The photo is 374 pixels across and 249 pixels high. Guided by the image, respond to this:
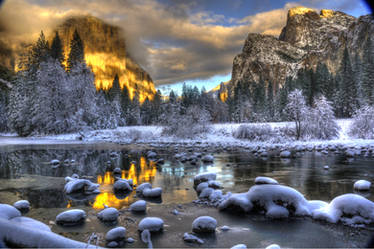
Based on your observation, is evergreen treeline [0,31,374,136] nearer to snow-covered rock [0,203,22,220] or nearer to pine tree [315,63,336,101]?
pine tree [315,63,336,101]

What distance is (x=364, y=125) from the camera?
1137 inches

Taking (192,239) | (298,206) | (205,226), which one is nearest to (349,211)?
(298,206)

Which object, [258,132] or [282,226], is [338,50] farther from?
[282,226]

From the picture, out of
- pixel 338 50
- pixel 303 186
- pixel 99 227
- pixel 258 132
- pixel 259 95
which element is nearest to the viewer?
pixel 99 227

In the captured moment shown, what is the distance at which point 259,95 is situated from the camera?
75812mm

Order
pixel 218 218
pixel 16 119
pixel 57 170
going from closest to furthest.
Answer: pixel 218 218 → pixel 57 170 → pixel 16 119

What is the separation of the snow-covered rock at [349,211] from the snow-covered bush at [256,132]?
1076 inches

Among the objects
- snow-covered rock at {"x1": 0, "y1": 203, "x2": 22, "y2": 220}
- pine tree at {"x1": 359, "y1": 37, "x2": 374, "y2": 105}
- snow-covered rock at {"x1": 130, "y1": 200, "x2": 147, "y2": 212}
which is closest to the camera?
snow-covered rock at {"x1": 0, "y1": 203, "x2": 22, "y2": 220}

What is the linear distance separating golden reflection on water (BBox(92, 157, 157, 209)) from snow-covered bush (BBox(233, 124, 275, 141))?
2270 cm

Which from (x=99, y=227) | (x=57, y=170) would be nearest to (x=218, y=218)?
(x=99, y=227)

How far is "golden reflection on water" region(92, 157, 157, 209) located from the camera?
22.3 ft

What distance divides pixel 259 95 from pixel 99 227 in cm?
7566

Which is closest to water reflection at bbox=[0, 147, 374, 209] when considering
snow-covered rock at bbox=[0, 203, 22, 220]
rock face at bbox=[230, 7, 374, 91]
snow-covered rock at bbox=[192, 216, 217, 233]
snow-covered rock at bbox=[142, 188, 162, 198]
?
snow-covered rock at bbox=[142, 188, 162, 198]

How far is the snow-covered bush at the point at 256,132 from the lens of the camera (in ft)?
106
